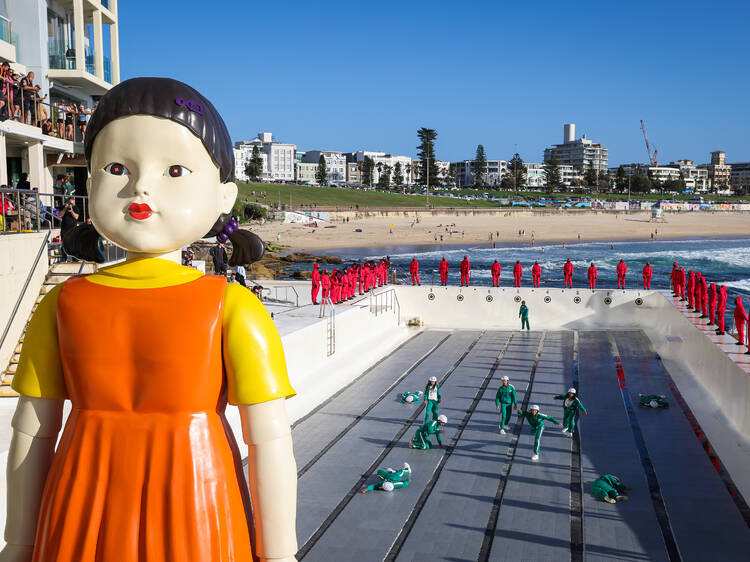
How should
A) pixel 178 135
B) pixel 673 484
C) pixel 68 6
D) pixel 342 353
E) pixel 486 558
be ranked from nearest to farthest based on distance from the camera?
pixel 178 135, pixel 486 558, pixel 673 484, pixel 342 353, pixel 68 6

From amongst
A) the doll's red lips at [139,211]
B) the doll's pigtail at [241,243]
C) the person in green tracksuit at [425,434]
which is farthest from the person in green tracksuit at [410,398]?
the doll's red lips at [139,211]

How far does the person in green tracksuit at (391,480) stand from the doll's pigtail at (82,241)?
696 centimetres

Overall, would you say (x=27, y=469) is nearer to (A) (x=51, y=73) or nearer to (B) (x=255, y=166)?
(A) (x=51, y=73)

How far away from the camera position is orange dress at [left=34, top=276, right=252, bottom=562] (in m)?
2.65

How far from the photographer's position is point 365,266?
22109mm

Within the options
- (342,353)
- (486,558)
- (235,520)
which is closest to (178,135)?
(235,520)

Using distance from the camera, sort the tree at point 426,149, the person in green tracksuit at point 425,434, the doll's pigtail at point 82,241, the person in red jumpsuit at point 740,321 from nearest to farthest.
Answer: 1. the doll's pigtail at point 82,241
2. the person in green tracksuit at point 425,434
3. the person in red jumpsuit at point 740,321
4. the tree at point 426,149

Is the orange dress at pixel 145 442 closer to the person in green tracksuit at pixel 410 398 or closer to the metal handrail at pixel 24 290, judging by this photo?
the metal handrail at pixel 24 290

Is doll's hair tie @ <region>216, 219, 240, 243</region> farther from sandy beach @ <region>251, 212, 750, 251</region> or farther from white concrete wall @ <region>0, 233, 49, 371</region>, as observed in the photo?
sandy beach @ <region>251, 212, 750, 251</region>

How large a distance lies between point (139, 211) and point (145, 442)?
916 mm

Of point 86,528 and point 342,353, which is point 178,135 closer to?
point 86,528

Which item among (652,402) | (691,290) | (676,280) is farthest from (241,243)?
(676,280)

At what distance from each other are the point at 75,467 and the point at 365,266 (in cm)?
1944

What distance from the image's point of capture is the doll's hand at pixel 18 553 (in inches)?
113
